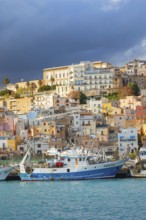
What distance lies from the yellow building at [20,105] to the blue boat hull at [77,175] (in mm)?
31047

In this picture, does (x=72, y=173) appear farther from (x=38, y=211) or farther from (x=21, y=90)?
(x=21, y=90)

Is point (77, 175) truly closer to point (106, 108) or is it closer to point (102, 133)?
point (102, 133)

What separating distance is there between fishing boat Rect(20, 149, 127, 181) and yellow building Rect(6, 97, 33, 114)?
3104cm

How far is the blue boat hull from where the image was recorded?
1599 inches

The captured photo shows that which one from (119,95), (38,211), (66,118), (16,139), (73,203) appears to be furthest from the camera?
(119,95)

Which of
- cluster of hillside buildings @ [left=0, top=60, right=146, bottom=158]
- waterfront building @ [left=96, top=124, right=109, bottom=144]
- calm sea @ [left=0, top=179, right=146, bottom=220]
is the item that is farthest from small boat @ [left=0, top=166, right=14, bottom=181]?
waterfront building @ [left=96, top=124, right=109, bottom=144]

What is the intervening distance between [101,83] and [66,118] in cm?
1584

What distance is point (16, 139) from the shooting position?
57.2 metres

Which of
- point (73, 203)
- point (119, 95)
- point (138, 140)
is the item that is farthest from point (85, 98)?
point (73, 203)

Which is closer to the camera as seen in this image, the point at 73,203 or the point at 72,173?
the point at 73,203

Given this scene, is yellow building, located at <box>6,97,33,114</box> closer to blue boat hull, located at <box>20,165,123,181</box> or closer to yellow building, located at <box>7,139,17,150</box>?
yellow building, located at <box>7,139,17,150</box>

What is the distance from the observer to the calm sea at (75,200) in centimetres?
2692

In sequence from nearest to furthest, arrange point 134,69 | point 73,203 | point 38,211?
point 38,211 → point 73,203 → point 134,69

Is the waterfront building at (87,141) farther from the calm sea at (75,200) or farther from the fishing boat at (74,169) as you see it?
the calm sea at (75,200)
